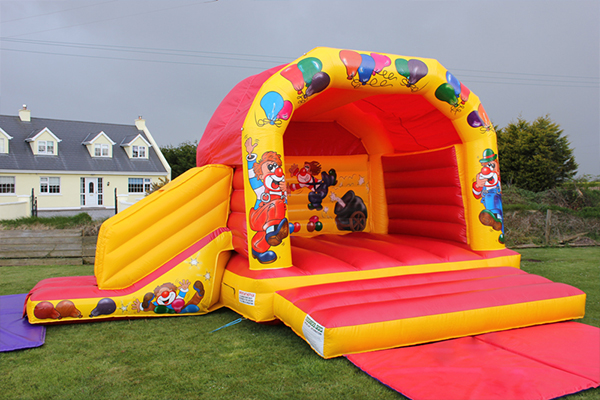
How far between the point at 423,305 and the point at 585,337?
3.00 ft

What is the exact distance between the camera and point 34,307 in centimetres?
274

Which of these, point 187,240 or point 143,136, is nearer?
point 187,240

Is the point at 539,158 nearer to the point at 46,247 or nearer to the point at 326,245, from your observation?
the point at 326,245

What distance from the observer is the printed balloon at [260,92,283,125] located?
296 centimetres

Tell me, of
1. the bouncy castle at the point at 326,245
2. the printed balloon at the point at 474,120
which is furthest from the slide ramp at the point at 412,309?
the printed balloon at the point at 474,120

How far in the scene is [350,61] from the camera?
3152 millimetres

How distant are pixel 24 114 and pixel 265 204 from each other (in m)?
18.2

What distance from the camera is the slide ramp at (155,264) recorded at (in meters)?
2.86

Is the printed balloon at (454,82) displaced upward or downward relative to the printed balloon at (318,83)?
upward

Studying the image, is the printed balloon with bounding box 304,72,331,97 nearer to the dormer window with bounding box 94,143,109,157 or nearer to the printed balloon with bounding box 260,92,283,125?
the printed balloon with bounding box 260,92,283,125

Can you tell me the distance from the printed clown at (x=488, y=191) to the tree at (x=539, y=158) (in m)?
8.89

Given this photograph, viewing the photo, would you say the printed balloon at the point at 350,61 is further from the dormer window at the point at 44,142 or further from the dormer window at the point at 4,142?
the dormer window at the point at 4,142

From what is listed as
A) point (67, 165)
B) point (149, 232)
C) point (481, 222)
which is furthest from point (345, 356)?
point (67, 165)

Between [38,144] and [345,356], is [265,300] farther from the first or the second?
[38,144]
